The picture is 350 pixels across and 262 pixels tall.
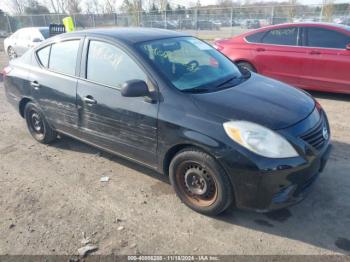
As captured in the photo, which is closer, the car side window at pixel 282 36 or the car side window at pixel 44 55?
the car side window at pixel 44 55

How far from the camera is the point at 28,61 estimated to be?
4734mm

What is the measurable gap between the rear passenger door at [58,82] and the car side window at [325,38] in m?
4.85

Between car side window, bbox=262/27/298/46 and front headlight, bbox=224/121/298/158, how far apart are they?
4745 mm

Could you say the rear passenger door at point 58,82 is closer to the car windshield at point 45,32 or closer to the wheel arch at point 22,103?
the wheel arch at point 22,103

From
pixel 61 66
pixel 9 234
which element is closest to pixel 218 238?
pixel 9 234

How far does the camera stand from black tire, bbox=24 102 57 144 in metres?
4.70

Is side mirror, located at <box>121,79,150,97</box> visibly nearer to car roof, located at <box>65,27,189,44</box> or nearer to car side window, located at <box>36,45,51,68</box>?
car roof, located at <box>65,27,189,44</box>

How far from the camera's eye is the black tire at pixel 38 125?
470 cm

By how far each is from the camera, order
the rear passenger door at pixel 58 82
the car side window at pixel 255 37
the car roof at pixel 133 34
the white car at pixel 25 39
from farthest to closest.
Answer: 1. the white car at pixel 25 39
2. the car side window at pixel 255 37
3. the rear passenger door at pixel 58 82
4. the car roof at pixel 133 34

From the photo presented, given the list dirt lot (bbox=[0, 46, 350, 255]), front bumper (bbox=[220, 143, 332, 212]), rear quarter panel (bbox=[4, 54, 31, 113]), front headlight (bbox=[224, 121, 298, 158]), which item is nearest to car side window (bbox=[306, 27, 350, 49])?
dirt lot (bbox=[0, 46, 350, 255])

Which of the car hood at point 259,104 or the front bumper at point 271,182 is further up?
the car hood at point 259,104

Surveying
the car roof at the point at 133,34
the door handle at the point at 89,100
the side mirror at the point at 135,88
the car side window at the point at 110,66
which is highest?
the car roof at the point at 133,34

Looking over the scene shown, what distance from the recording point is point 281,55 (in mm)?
6824

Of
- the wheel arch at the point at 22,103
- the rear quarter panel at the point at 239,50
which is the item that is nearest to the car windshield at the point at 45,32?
the rear quarter panel at the point at 239,50
